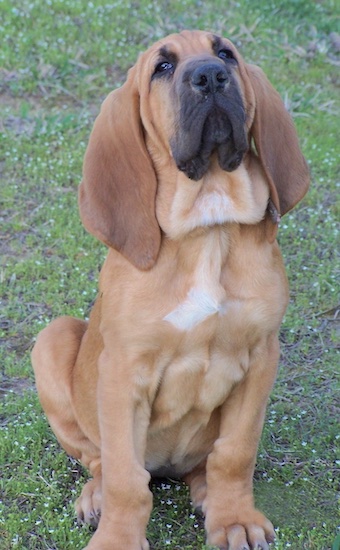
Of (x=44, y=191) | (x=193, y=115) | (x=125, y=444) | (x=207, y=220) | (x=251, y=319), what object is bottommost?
(x=44, y=191)

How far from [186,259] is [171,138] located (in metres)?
0.45

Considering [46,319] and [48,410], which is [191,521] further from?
[46,319]

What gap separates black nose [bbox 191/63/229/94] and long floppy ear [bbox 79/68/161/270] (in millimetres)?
322

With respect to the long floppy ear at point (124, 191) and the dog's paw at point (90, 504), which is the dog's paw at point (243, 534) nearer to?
the dog's paw at point (90, 504)

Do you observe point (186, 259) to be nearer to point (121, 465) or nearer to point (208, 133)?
point (208, 133)

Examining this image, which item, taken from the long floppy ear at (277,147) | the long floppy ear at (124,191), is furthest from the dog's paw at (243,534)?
the long floppy ear at (277,147)

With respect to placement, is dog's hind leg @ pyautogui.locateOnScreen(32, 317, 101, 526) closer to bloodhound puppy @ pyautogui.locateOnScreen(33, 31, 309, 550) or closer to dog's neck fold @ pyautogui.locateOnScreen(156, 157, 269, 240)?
bloodhound puppy @ pyautogui.locateOnScreen(33, 31, 309, 550)

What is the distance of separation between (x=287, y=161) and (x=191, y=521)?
1.51m

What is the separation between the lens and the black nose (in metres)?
3.57

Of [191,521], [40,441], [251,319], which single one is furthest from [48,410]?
[251,319]

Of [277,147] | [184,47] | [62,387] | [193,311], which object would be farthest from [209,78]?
[62,387]

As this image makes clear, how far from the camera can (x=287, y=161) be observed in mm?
3922

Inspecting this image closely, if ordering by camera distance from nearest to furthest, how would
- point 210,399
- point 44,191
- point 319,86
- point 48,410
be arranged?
point 210,399 < point 48,410 < point 44,191 < point 319,86

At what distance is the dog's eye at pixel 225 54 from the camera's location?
3.84m
